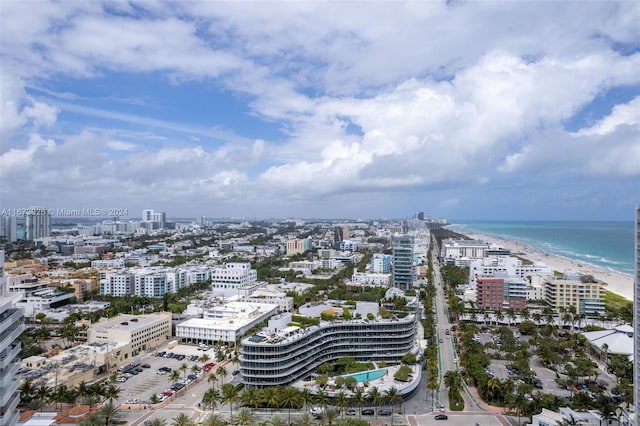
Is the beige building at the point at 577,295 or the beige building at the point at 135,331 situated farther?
the beige building at the point at 577,295

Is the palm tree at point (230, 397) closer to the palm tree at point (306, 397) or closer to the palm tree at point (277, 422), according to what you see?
the palm tree at point (277, 422)

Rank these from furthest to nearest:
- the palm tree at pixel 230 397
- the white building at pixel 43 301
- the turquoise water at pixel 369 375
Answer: the white building at pixel 43 301 → the turquoise water at pixel 369 375 → the palm tree at pixel 230 397

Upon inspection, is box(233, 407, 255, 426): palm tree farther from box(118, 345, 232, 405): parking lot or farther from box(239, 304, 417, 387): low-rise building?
box(118, 345, 232, 405): parking lot

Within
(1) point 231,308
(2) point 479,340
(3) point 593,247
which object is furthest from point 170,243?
(3) point 593,247

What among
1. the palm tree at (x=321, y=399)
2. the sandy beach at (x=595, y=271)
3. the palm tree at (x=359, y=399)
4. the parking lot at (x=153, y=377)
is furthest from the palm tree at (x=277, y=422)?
the sandy beach at (x=595, y=271)

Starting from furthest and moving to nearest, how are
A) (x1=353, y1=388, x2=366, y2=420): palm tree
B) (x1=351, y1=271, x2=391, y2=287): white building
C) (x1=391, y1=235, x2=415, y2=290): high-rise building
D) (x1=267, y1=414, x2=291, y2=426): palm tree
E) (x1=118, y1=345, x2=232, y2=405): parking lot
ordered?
(x1=351, y1=271, x2=391, y2=287): white building → (x1=391, y1=235, x2=415, y2=290): high-rise building → (x1=118, y1=345, x2=232, y2=405): parking lot → (x1=353, y1=388, x2=366, y2=420): palm tree → (x1=267, y1=414, x2=291, y2=426): palm tree

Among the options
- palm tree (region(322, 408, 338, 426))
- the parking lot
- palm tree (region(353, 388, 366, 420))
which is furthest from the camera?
the parking lot

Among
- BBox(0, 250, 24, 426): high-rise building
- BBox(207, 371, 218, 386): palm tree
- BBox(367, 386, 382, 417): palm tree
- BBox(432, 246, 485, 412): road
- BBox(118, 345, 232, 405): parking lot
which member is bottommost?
BBox(118, 345, 232, 405): parking lot

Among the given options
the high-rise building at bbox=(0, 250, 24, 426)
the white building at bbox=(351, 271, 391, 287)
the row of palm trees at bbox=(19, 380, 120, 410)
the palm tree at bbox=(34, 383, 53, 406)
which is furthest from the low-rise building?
the white building at bbox=(351, 271, 391, 287)
